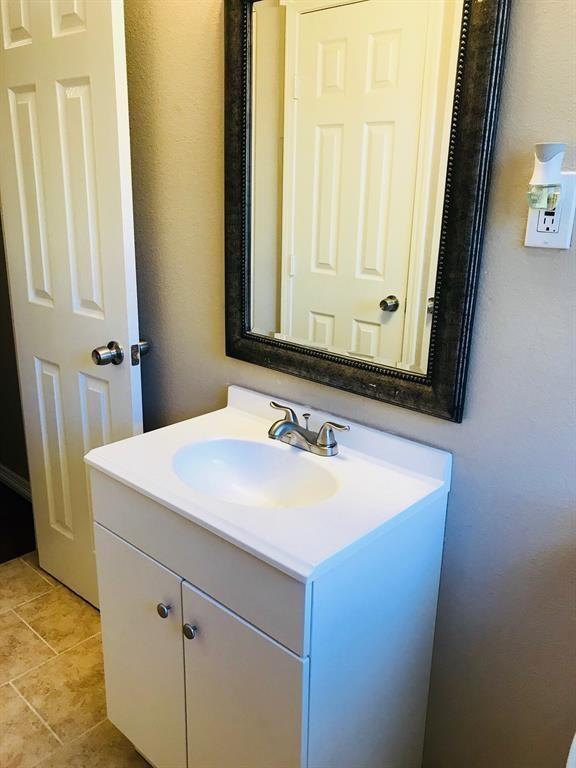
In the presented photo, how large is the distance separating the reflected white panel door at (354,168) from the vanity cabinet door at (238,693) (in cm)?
60

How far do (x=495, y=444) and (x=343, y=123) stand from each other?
0.70 m

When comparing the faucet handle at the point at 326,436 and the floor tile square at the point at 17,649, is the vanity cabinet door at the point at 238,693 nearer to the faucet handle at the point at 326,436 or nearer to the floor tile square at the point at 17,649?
the faucet handle at the point at 326,436

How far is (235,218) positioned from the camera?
4.96ft

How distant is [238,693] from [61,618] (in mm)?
A: 1133

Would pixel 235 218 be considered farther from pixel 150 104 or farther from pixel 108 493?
pixel 108 493

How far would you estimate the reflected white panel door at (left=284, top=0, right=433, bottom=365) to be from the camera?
117cm

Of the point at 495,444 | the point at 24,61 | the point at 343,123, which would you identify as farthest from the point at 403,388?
the point at 24,61

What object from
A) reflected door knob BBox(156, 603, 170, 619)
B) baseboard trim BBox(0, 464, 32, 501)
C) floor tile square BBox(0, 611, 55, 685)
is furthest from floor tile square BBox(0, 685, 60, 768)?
baseboard trim BBox(0, 464, 32, 501)

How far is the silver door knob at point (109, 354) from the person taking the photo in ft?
5.71

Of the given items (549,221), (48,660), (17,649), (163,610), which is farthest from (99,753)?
(549,221)

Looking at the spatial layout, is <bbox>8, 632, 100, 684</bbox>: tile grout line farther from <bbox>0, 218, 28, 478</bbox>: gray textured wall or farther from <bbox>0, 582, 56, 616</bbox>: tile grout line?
<bbox>0, 218, 28, 478</bbox>: gray textured wall

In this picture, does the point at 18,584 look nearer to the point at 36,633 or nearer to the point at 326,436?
the point at 36,633

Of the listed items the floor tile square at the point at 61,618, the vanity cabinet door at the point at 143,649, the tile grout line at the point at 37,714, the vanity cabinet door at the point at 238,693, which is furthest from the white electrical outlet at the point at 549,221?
the floor tile square at the point at 61,618

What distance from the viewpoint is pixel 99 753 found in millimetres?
1610
